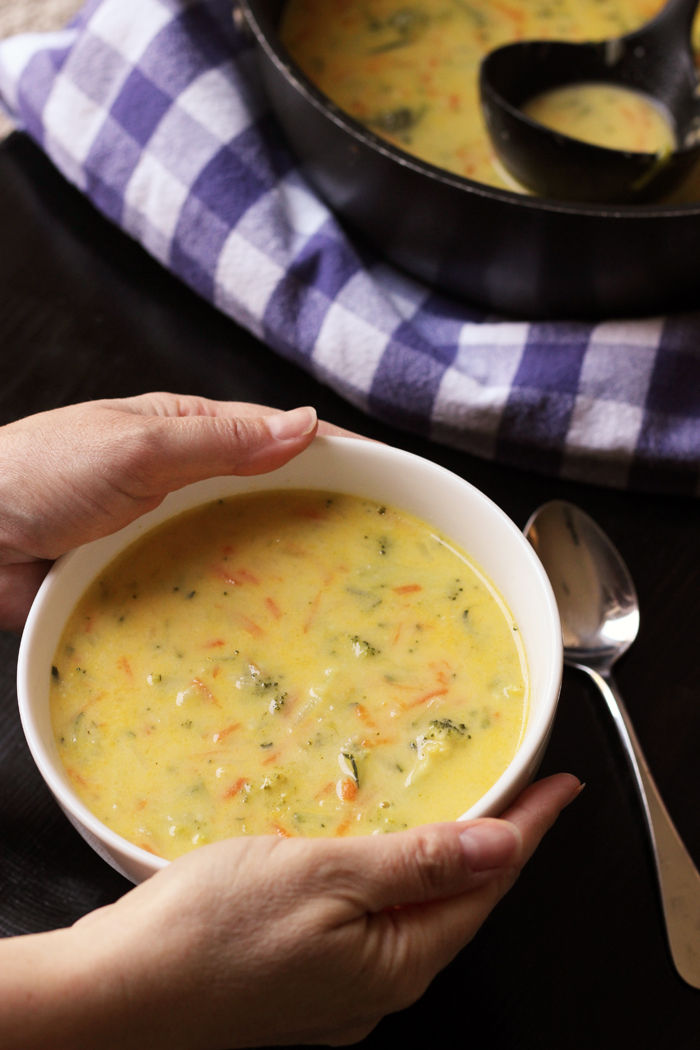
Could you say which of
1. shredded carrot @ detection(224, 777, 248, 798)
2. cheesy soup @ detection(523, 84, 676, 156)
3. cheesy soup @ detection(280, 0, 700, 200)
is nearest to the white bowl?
shredded carrot @ detection(224, 777, 248, 798)

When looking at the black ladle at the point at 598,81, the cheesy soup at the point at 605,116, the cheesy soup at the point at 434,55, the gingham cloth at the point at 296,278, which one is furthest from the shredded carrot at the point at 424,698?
the cheesy soup at the point at 605,116

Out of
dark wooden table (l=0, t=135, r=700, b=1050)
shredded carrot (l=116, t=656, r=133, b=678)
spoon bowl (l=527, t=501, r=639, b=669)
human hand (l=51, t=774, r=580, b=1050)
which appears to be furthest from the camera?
spoon bowl (l=527, t=501, r=639, b=669)

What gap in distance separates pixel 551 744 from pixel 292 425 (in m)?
0.62

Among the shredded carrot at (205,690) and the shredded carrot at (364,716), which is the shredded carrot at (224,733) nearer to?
the shredded carrot at (205,690)

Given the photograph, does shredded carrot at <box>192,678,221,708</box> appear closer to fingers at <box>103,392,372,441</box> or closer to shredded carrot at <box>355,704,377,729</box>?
shredded carrot at <box>355,704,377,729</box>

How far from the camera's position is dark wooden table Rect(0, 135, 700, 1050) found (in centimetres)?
132

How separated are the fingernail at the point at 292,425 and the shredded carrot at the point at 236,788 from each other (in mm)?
430

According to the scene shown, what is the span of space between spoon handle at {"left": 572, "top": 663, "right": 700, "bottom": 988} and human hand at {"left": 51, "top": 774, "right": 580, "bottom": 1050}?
0.42 m

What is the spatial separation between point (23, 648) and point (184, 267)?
1003 millimetres

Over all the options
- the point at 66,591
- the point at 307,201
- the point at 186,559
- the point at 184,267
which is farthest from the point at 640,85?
the point at 66,591

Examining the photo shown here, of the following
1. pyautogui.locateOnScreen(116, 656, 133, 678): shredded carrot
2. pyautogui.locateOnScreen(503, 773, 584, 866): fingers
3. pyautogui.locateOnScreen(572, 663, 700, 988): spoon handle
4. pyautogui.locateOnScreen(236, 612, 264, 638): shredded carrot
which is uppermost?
pyautogui.locateOnScreen(116, 656, 133, 678): shredded carrot

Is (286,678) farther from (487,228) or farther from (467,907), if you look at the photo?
(487,228)

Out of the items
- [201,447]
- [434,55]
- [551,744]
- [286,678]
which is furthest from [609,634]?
[434,55]

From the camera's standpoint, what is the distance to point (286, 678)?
120cm
